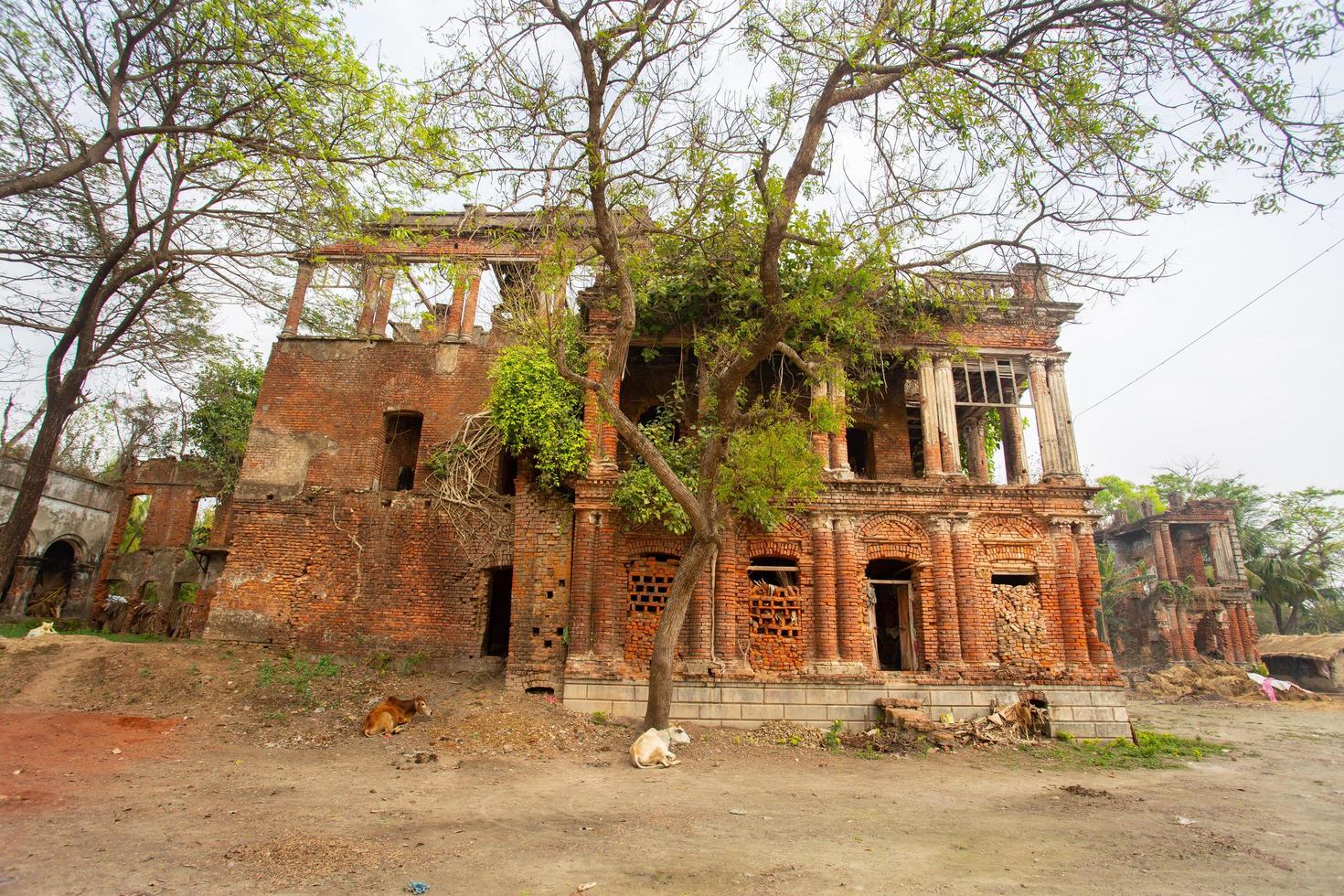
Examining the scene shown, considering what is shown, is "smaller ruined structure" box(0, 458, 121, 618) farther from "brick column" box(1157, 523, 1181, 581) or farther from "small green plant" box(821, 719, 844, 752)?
"brick column" box(1157, 523, 1181, 581)

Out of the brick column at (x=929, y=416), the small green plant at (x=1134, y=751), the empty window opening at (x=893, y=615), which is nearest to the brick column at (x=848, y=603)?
the empty window opening at (x=893, y=615)

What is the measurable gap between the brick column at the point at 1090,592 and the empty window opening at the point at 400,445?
13.4m

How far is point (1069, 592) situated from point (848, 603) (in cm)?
419

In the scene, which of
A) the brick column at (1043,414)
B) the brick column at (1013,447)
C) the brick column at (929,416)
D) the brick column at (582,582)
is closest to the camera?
the brick column at (582,582)

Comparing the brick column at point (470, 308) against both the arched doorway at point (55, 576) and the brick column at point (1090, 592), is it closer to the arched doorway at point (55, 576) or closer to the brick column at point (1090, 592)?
the brick column at point (1090, 592)

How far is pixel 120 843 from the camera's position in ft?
18.2

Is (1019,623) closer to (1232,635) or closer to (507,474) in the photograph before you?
(507,474)

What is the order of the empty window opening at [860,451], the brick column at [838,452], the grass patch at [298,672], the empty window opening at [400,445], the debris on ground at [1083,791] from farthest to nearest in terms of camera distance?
the empty window opening at [860,451] → the empty window opening at [400,445] → the brick column at [838,452] → the grass patch at [298,672] → the debris on ground at [1083,791]

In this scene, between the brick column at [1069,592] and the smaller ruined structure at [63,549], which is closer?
the brick column at [1069,592]

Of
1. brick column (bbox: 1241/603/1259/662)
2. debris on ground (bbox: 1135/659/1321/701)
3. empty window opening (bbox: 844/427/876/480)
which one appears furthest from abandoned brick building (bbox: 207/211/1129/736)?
brick column (bbox: 1241/603/1259/662)

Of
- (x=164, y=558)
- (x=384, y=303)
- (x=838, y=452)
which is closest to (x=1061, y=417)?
(x=838, y=452)

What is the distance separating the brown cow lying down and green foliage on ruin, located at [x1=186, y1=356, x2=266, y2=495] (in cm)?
1241

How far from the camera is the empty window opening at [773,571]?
1277 centimetres

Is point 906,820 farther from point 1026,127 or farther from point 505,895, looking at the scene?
point 1026,127
